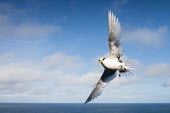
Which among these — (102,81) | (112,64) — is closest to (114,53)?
(112,64)

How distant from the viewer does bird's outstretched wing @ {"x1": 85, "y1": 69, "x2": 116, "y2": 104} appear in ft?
44.3

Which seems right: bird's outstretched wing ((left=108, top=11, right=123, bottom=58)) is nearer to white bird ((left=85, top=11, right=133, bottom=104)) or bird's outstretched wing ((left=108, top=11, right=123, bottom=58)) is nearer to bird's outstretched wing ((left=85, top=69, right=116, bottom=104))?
white bird ((left=85, top=11, right=133, bottom=104))

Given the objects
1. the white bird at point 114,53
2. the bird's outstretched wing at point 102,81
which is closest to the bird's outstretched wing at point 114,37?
the white bird at point 114,53

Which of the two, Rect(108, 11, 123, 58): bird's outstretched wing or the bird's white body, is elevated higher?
Rect(108, 11, 123, 58): bird's outstretched wing

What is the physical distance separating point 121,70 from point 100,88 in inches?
73.9

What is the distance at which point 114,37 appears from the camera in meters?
12.5

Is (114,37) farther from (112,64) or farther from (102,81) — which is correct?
(102,81)

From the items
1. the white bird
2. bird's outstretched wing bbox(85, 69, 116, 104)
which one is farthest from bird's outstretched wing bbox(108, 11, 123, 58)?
bird's outstretched wing bbox(85, 69, 116, 104)

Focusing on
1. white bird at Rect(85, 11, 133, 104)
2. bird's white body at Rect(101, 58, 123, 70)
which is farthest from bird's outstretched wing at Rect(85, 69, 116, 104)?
bird's white body at Rect(101, 58, 123, 70)

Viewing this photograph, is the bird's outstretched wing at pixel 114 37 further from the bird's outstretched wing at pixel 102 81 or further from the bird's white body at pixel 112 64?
the bird's outstretched wing at pixel 102 81

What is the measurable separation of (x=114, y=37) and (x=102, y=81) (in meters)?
2.80

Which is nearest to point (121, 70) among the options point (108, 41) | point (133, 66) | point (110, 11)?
point (133, 66)

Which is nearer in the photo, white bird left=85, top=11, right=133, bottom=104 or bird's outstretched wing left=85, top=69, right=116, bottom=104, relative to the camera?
white bird left=85, top=11, right=133, bottom=104

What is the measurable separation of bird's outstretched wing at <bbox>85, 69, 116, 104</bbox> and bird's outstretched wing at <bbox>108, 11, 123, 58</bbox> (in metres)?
1.49
